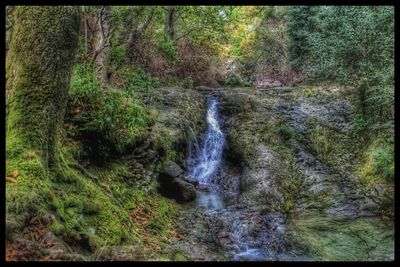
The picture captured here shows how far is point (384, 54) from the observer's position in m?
9.32

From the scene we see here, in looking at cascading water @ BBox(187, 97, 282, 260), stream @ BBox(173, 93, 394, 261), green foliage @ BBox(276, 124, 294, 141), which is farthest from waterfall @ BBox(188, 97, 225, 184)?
green foliage @ BBox(276, 124, 294, 141)

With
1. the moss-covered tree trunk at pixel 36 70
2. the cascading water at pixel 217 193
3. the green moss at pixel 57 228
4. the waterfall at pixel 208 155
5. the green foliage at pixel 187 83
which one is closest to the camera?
the green moss at pixel 57 228

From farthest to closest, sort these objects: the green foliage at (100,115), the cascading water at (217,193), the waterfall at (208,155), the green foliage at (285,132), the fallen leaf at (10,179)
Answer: the waterfall at (208,155), the green foliage at (285,132), the green foliage at (100,115), the cascading water at (217,193), the fallen leaf at (10,179)

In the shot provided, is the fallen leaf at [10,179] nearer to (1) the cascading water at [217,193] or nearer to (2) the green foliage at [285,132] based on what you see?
(1) the cascading water at [217,193]

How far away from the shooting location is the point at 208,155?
1256 cm

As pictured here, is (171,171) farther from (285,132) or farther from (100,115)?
(285,132)

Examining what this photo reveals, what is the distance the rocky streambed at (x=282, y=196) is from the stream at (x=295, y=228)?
0.02 meters

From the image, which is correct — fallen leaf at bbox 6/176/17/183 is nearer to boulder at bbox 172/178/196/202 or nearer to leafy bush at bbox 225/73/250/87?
boulder at bbox 172/178/196/202

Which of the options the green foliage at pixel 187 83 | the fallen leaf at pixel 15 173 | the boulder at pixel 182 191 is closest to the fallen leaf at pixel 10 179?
the fallen leaf at pixel 15 173

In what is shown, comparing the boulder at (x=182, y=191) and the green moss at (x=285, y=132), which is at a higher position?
the green moss at (x=285, y=132)

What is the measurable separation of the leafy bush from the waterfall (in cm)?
600

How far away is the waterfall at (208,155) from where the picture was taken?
11922 mm
